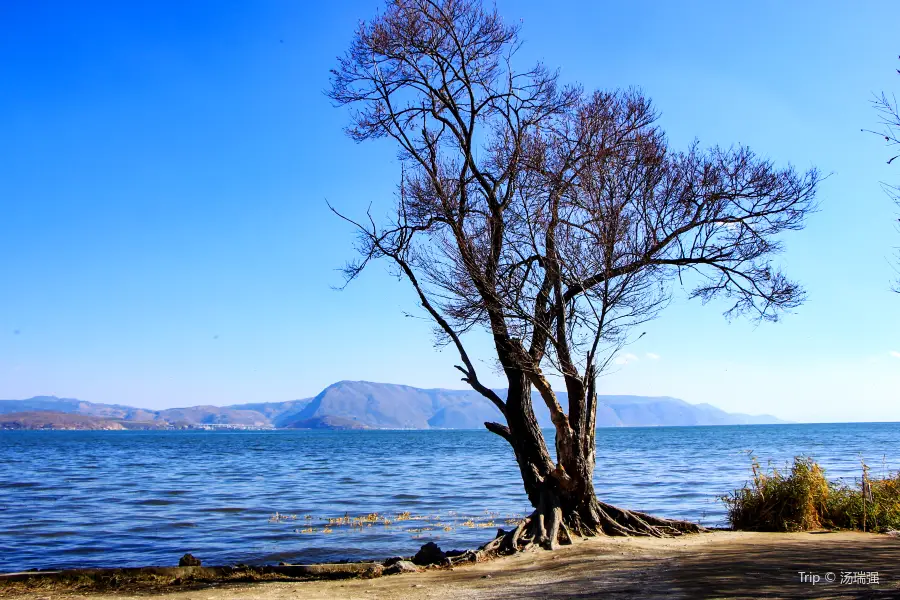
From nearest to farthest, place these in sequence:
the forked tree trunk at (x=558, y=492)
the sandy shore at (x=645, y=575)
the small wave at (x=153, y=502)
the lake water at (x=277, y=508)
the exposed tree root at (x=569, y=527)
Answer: the sandy shore at (x=645, y=575), the exposed tree root at (x=569, y=527), the forked tree trunk at (x=558, y=492), the lake water at (x=277, y=508), the small wave at (x=153, y=502)

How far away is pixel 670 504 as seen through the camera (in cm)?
2481

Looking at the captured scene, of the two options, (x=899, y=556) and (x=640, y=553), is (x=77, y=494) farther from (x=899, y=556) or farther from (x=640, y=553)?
(x=899, y=556)

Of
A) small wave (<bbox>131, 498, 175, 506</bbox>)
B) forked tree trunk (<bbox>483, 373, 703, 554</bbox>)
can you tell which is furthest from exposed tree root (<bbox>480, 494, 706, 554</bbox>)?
small wave (<bbox>131, 498, 175, 506</bbox>)

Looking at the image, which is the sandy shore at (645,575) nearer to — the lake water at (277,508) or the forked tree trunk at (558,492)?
the forked tree trunk at (558,492)

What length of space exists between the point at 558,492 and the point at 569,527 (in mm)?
660

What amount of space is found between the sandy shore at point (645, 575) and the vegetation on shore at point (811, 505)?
1970 mm

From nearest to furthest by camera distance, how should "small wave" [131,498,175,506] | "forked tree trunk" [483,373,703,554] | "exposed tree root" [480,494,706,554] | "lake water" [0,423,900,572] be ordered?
"exposed tree root" [480,494,706,554] → "forked tree trunk" [483,373,703,554] → "lake water" [0,423,900,572] → "small wave" [131,498,175,506]

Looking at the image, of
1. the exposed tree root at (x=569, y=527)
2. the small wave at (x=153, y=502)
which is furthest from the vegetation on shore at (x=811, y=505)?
the small wave at (x=153, y=502)

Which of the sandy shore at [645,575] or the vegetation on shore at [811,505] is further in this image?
the vegetation on shore at [811,505]

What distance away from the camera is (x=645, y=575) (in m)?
10.3

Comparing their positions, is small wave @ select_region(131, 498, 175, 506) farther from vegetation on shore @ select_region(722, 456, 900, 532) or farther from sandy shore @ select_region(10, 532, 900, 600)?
vegetation on shore @ select_region(722, 456, 900, 532)

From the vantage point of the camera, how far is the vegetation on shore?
15.4 meters

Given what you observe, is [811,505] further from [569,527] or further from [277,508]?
[277,508]

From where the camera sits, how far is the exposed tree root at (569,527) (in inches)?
524
